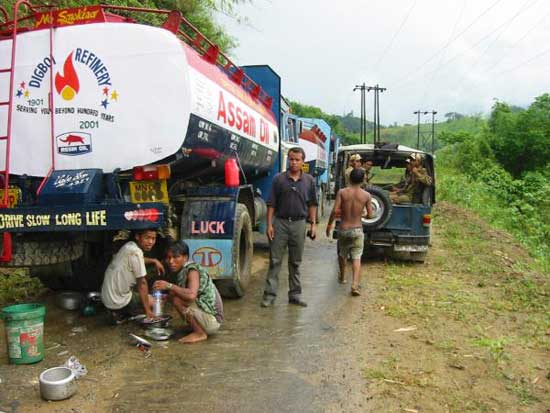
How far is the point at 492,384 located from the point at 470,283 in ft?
11.5

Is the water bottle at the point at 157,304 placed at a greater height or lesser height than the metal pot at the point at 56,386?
greater

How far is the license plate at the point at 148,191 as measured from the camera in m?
4.56

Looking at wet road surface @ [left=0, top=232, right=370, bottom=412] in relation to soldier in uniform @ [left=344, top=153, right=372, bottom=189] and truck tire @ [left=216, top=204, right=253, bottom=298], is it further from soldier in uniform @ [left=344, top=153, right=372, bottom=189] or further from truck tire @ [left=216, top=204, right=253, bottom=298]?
soldier in uniform @ [left=344, top=153, right=372, bottom=189]

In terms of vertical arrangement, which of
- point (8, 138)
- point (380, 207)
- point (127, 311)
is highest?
point (8, 138)

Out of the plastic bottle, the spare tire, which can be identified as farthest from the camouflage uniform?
the plastic bottle

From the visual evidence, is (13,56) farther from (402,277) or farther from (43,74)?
(402,277)

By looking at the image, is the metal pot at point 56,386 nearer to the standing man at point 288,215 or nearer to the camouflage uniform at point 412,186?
the standing man at point 288,215

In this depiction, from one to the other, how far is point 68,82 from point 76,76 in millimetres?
97

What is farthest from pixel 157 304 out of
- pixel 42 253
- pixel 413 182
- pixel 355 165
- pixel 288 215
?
pixel 413 182

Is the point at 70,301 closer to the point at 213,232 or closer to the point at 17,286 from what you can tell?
the point at 17,286

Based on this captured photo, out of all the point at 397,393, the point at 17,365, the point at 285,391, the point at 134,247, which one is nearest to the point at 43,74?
the point at 134,247

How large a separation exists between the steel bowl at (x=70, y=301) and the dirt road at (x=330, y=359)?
0.10 meters

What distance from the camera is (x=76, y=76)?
4.45 metres

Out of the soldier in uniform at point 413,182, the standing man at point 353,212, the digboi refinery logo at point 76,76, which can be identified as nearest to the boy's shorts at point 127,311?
the digboi refinery logo at point 76,76
